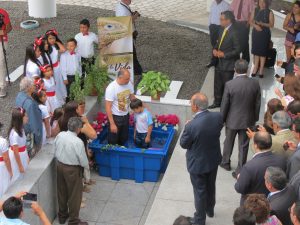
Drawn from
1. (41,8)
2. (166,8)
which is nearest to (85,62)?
(41,8)

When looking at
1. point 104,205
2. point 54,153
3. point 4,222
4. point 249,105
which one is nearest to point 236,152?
point 249,105

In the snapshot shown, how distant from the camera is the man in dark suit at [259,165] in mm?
6469

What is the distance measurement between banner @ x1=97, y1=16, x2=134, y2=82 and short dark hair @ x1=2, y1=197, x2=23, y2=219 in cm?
573

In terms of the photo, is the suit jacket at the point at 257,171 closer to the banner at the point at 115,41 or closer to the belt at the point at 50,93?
the belt at the point at 50,93

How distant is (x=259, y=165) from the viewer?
6461mm

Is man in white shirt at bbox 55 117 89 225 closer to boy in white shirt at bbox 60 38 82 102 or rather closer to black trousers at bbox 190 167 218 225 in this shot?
black trousers at bbox 190 167 218 225

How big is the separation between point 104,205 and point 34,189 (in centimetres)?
158

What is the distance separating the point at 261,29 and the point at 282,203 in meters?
6.42

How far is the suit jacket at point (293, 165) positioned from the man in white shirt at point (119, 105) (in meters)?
3.59

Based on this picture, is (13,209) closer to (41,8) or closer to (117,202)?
(117,202)

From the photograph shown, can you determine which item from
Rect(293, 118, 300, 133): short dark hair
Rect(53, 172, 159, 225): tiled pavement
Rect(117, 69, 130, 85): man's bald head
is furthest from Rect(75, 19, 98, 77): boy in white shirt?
Rect(293, 118, 300, 133): short dark hair

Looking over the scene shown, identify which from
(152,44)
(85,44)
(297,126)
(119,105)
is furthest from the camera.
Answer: (152,44)

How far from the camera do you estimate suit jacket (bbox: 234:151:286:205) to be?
6.47m

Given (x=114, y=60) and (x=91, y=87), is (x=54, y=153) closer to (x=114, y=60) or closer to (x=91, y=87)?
(x=91, y=87)
